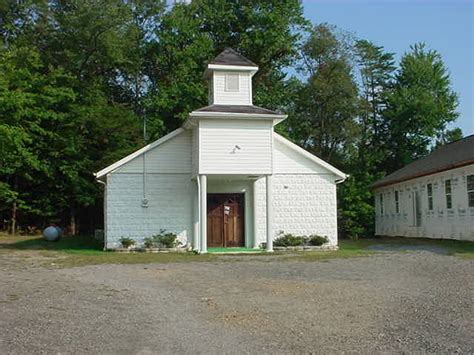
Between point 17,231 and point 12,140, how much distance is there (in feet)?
32.8

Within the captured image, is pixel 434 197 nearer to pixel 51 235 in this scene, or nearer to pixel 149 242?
pixel 149 242

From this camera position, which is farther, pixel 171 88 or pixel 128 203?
pixel 171 88

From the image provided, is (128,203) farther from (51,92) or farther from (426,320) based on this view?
(426,320)

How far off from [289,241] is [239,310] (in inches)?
565

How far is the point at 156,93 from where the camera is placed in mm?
36281

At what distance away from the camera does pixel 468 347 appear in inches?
263

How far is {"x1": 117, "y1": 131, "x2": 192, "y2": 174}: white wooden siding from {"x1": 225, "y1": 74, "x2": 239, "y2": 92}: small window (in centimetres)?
240

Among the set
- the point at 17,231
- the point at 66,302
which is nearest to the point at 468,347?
the point at 66,302

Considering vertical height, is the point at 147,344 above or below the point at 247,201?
below

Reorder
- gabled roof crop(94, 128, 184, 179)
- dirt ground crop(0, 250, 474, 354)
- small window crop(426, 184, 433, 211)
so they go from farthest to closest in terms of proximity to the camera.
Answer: small window crop(426, 184, 433, 211)
gabled roof crop(94, 128, 184, 179)
dirt ground crop(0, 250, 474, 354)

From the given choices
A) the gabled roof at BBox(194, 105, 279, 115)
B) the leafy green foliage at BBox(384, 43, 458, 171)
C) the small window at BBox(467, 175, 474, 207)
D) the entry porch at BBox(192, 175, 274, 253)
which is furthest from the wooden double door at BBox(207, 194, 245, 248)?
the leafy green foliage at BBox(384, 43, 458, 171)

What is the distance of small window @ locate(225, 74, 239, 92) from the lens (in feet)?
78.0

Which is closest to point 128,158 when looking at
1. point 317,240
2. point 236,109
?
point 236,109

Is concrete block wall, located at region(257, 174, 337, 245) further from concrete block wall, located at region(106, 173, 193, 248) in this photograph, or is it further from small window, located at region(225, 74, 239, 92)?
small window, located at region(225, 74, 239, 92)
